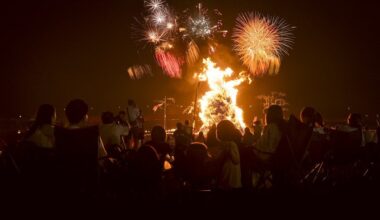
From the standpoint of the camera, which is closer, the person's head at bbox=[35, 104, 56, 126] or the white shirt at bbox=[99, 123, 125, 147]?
the person's head at bbox=[35, 104, 56, 126]

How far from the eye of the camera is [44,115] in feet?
19.4

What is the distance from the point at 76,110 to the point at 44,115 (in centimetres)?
61

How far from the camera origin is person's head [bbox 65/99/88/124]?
5.56m

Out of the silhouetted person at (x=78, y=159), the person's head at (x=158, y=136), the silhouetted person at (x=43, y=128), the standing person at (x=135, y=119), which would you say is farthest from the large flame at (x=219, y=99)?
the silhouetted person at (x=78, y=159)

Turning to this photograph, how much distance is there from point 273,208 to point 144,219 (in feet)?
4.63

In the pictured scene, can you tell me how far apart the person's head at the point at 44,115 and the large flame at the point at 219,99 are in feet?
47.3

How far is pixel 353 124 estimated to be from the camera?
26.2 ft

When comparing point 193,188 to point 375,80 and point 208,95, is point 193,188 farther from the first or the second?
point 375,80

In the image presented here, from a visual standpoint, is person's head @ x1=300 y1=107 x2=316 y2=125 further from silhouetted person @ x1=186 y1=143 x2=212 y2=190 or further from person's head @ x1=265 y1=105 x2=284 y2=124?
silhouetted person @ x1=186 y1=143 x2=212 y2=190

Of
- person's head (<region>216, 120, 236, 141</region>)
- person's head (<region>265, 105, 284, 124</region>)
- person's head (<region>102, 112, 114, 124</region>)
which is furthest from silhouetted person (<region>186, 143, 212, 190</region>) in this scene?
person's head (<region>102, 112, 114, 124</region>)

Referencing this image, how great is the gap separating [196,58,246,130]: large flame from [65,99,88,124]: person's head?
578 inches

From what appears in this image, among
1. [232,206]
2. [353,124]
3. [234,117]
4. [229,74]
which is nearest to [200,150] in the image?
[232,206]

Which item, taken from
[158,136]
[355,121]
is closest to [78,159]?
[158,136]

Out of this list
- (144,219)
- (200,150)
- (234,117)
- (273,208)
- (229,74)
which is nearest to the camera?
(144,219)
